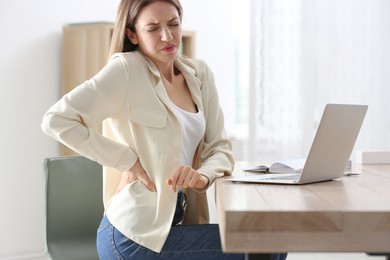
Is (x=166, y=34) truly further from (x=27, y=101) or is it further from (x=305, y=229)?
(x=27, y=101)

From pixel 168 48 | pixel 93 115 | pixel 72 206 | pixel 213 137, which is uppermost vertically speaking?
pixel 168 48

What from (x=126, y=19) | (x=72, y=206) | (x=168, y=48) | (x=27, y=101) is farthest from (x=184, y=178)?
(x=27, y=101)

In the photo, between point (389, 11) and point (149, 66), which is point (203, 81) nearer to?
point (149, 66)

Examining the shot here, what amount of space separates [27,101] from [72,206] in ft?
5.72

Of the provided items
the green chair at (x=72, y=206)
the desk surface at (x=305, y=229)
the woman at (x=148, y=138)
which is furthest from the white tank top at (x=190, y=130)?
the desk surface at (x=305, y=229)

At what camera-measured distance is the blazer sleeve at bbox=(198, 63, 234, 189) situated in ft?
6.52

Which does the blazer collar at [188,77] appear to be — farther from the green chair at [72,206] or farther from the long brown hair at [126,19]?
the green chair at [72,206]

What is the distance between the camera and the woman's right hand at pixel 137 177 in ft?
6.08

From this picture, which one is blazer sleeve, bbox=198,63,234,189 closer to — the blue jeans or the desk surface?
the blue jeans

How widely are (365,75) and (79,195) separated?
103 inches

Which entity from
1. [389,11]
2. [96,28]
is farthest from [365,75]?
[96,28]

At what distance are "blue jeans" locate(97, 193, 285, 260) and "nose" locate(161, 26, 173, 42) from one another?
1.68ft

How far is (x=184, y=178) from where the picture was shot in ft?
5.56

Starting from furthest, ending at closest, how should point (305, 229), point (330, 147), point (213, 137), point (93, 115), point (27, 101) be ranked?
point (27, 101)
point (213, 137)
point (93, 115)
point (330, 147)
point (305, 229)
